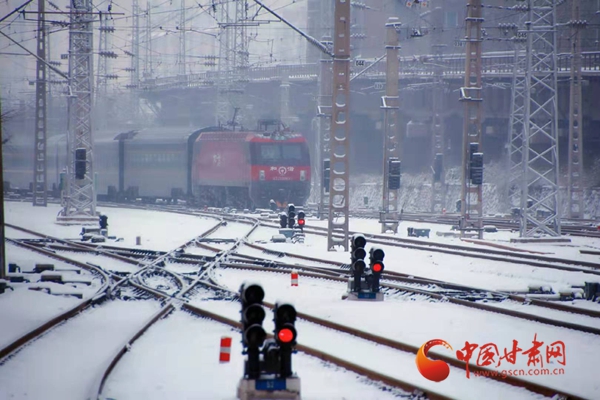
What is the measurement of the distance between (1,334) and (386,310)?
5349 millimetres

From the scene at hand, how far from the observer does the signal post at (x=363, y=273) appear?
536 inches

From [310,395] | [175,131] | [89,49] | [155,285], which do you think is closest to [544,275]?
[155,285]

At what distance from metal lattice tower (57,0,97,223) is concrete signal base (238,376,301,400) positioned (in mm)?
20837

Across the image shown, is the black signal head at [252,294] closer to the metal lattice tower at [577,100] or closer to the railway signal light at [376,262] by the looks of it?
the railway signal light at [376,262]

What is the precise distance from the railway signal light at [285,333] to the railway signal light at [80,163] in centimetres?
2272

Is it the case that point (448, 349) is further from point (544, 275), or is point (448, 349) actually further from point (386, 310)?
point (544, 275)

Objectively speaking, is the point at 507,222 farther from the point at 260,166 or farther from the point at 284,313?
the point at 284,313

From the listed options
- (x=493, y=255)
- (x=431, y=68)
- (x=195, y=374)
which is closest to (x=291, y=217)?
(x=493, y=255)

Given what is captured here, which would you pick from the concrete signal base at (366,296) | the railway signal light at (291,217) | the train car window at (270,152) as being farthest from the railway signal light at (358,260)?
the train car window at (270,152)

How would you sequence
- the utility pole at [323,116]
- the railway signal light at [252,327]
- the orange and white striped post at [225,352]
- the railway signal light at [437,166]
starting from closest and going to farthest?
the railway signal light at [252,327]
the orange and white striped post at [225,352]
the utility pole at [323,116]
the railway signal light at [437,166]

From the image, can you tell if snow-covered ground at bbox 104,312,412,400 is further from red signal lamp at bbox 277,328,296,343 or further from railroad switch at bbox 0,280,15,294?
railroad switch at bbox 0,280,15,294

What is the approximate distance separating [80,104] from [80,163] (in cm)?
196

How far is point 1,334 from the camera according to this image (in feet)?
35.1

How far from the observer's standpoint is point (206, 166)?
39.9 m
